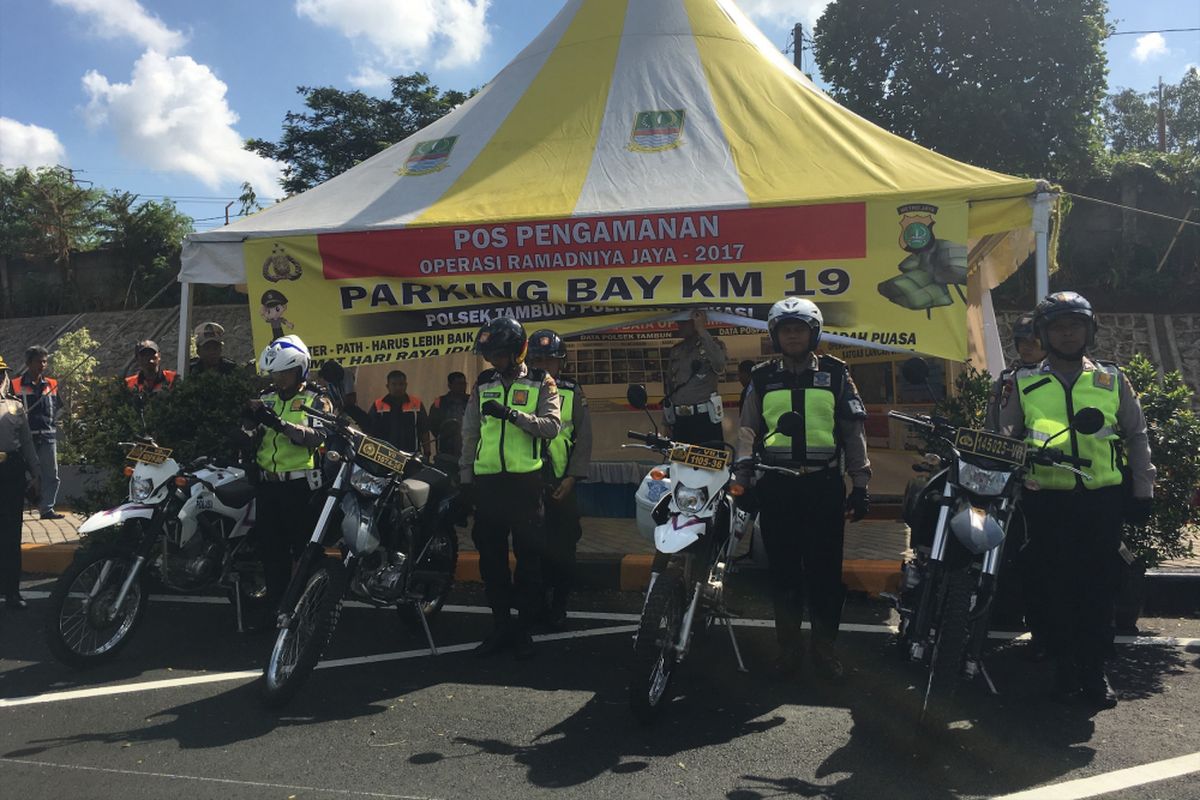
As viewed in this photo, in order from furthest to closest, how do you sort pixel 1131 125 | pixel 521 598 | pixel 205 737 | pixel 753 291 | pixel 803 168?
pixel 1131 125, pixel 803 168, pixel 753 291, pixel 521 598, pixel 205 737

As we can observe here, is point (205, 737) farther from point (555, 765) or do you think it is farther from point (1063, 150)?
point (1063, 150)

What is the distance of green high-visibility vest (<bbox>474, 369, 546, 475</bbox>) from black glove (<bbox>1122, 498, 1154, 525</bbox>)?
116 inches

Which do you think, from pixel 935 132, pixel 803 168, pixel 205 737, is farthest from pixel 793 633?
pixel 935 132

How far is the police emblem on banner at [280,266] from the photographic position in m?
7.37

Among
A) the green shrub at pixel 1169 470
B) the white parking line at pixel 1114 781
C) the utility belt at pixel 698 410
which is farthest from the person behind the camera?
the utility belt at pixel 698 410

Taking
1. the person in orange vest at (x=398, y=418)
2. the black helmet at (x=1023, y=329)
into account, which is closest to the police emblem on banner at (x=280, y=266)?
the person in orange vest at (x=398, y=418)

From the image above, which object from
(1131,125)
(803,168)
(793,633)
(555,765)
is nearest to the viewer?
(555,765)

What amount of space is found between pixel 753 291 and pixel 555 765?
406 centimetres

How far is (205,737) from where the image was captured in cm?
408

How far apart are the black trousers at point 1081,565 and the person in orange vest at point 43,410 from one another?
9008 millimetres

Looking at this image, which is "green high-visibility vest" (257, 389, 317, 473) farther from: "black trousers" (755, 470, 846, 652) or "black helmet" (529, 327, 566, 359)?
"black trousers" (755, 470, 846, 652)

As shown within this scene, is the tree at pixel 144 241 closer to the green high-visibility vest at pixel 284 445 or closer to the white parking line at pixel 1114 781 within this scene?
the green high-visibility vest at pixel 284 445

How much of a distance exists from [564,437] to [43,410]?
22.6ft

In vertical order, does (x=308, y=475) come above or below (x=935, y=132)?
below
